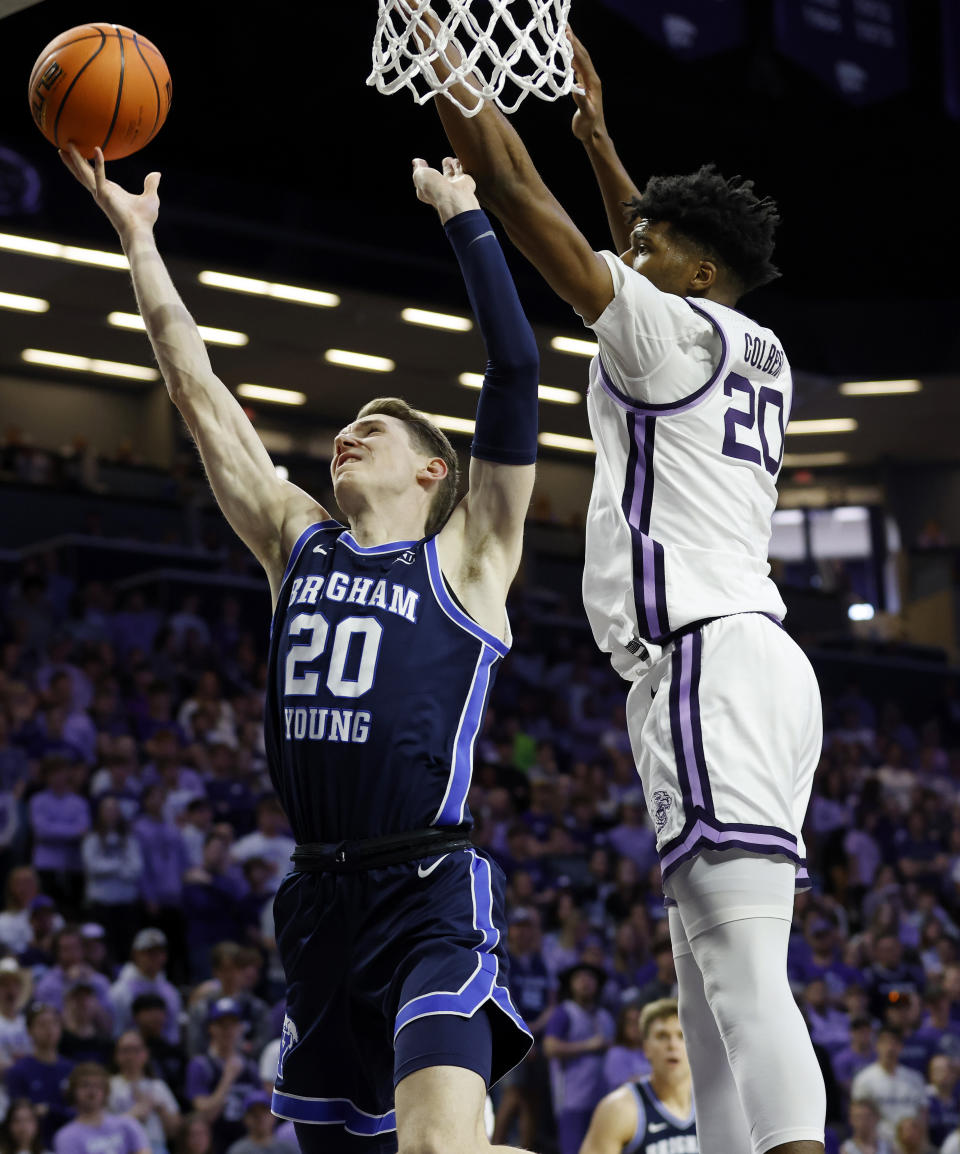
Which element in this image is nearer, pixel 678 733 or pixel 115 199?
pixel 678 733

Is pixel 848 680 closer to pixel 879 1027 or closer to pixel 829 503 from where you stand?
pixel 829 503

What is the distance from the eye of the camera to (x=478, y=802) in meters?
13.6

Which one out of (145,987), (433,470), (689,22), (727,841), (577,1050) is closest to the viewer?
(727,841)

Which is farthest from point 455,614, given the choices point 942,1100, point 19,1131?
point 942,1100

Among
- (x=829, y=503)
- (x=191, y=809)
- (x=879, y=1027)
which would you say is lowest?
(x=879, y=1027)

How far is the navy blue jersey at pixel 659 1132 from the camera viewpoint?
632 cm

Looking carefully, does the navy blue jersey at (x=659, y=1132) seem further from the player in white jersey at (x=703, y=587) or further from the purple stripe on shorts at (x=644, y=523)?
the purple stripe on shorts at (x=644, y=523)

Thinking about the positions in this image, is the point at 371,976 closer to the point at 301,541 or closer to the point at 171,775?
the point at 301,541

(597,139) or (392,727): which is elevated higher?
(597,139)

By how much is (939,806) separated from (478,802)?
244 inches

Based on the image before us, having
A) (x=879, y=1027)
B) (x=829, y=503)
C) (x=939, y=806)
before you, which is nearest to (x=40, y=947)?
(x=879, y=1027)

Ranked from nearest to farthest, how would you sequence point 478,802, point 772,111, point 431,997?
point 431,997 → point 478,802 → point 772,111

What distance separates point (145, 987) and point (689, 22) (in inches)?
464

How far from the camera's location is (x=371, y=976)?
3154mm
